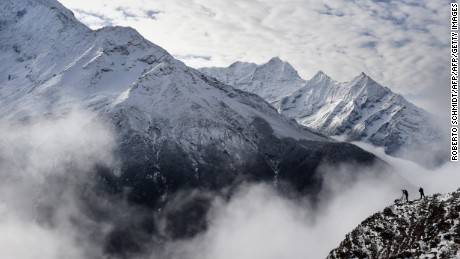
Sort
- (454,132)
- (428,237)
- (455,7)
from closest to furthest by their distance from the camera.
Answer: (428,237)
(455,7)
(454,132)

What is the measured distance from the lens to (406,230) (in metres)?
118

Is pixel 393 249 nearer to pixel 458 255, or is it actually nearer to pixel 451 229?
pixel 451 229

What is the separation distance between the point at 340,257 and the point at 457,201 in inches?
1037

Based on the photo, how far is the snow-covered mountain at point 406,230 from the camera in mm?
102169

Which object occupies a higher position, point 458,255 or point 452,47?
point 452,47

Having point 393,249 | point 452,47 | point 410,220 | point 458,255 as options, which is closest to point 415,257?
point 458,255

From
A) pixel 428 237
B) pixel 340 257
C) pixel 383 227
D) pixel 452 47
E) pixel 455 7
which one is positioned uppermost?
pixel 455 7

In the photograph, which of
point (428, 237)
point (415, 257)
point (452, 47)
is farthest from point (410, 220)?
point (452, 47)

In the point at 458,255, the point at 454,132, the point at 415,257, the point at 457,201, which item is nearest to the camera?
the point at 458,255

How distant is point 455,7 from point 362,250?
308ft

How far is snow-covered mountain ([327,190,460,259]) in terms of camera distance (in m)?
102

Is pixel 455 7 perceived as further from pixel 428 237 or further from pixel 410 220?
pixel 428 237

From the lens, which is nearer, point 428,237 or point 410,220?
point 428,237

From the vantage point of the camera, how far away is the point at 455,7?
172m
